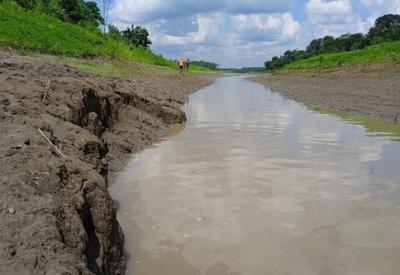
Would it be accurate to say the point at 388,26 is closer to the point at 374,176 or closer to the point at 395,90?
the point at 395,90

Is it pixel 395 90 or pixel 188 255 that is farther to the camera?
pixel 395 90

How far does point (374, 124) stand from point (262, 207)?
8.42m

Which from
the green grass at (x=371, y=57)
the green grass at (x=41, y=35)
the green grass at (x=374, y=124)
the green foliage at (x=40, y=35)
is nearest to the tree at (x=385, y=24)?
the green grass at (x=371, y=57)

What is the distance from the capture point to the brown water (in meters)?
4.30

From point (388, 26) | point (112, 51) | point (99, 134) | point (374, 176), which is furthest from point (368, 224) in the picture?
point (388, 26)

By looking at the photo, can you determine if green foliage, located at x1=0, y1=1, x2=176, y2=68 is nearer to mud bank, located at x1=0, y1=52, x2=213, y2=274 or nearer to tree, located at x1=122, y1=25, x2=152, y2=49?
mud bank, located at x1=0, y1=52, x2=213, y2=274

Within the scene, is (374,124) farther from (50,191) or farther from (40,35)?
(40,35)

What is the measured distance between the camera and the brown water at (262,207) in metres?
4.30

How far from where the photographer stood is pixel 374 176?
7027 millimetres

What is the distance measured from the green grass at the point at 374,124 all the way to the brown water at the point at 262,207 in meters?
1.40

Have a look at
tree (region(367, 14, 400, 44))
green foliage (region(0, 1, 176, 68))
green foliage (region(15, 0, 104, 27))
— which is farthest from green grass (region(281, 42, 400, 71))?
green foliage (region(15, 0, 104, 27))

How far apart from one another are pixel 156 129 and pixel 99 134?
113 inches

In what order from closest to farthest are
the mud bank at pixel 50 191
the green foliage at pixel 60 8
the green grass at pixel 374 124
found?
the mud bank at pixel 50 191 < the green grass at pixel 374 124 < the green foliage at pixel 60 8

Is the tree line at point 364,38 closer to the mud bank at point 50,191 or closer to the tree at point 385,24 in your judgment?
the tree at point 385,24
